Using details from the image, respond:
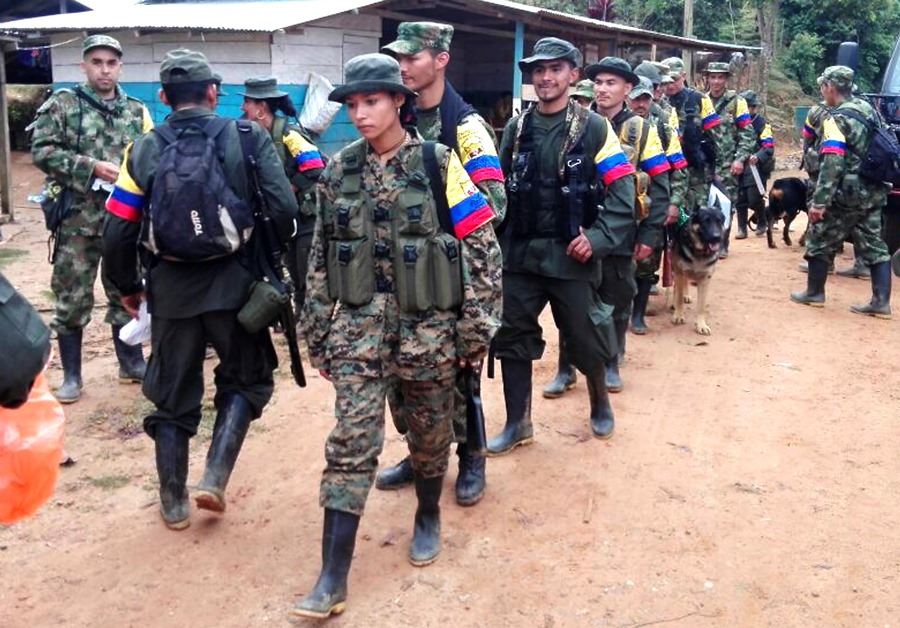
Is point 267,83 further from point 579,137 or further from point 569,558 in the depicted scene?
point 569,558

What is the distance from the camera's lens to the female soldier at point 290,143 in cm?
602

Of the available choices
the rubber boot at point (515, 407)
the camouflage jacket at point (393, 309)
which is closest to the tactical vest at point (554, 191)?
the rubber boot at point (515, 407)

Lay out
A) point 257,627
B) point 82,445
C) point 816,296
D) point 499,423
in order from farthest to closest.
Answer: point 816,296 < point 499,423 < point 82,445 < point 257,627

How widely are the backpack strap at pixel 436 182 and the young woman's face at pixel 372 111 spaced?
0.61ft

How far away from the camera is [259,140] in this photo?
154 inches

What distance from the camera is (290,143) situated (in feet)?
20.0

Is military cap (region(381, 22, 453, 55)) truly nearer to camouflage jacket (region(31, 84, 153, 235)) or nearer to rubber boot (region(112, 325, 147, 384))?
camouflage jacket (region(31, 84, 153, 235))

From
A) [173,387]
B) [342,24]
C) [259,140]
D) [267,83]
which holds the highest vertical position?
[342,24]

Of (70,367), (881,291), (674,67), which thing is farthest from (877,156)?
(70,367)

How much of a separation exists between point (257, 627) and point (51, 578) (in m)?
0.98

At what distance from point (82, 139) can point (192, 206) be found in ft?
7.22

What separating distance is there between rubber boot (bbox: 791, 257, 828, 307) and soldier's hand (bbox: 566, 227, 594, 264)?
Answer: 4643mm

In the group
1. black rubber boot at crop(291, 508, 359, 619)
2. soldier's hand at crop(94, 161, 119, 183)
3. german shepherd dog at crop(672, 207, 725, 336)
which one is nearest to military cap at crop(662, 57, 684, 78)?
german shepherd dog at crop(672, 207, 725, 336)

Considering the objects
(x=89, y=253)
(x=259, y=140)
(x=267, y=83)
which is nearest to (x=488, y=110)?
(x=267, y=83)
